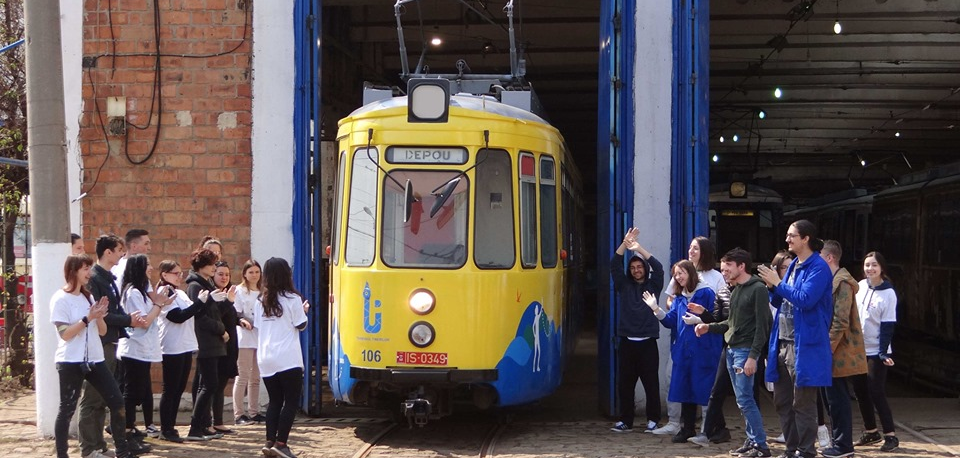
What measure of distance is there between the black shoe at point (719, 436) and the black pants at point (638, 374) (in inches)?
27.8

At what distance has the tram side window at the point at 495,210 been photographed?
28.9 ft

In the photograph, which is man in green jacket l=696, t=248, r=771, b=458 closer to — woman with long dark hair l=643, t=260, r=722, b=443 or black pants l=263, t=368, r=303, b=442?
woman with long dark hair l=643, t=260, r=722, b=443

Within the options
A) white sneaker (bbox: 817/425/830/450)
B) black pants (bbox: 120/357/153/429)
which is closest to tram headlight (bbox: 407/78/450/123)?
black pants (bbox: 120/357/153/429)

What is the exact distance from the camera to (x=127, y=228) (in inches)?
412

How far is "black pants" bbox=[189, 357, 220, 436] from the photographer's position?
892 cm

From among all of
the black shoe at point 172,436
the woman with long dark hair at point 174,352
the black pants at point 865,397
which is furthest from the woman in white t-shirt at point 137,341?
the black pants at point 865,397

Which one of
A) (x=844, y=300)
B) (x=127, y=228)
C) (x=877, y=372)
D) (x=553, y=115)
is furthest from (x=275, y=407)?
(x=553, y=115)

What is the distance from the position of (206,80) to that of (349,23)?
18.2 feet

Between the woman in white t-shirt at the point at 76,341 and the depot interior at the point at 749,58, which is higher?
the depot interior at the point at 749,58

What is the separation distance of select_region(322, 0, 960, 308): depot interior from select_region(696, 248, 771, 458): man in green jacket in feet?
11.4

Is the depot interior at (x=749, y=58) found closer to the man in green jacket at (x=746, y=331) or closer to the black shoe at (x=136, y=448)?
the man in green jacket at (x=746, y=331)

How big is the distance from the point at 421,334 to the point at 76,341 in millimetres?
2516

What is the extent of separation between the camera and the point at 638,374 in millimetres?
9516

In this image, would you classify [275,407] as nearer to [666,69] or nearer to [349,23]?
[666,69]
